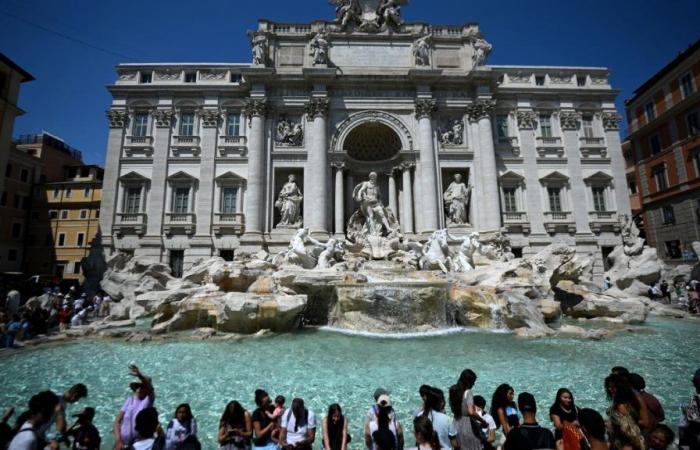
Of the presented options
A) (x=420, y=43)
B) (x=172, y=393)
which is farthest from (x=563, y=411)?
(x=420, y=43)

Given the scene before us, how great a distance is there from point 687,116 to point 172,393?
3350cm

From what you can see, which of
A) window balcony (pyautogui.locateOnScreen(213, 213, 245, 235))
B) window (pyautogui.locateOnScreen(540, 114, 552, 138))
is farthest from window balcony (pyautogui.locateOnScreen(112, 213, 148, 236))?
window (pyautogui.locateOnScreen(540, 114, 552, 138))

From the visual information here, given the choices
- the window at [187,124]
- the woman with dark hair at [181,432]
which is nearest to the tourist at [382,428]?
the woman with dark hair at [181,432]

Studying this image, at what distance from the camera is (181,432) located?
3672 millimetres

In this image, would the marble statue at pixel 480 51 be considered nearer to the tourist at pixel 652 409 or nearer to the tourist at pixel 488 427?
the tourist at pixel 652 409

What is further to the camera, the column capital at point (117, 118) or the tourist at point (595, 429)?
the column capital at point (117, 118)

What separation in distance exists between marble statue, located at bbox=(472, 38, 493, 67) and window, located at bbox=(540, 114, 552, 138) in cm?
594

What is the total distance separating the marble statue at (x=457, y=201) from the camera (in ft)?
72.3

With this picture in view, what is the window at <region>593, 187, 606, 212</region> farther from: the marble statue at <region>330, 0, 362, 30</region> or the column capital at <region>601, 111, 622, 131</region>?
the marble statue at <region>330, 0, 362, 30</region>

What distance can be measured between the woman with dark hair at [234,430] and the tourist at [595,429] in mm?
3436

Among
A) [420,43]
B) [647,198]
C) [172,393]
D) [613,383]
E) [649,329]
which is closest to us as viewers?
[613,383]

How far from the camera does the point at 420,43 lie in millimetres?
22906

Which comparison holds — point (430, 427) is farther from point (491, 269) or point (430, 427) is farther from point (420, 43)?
point (420, 43)

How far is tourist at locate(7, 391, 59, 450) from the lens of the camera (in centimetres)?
308
